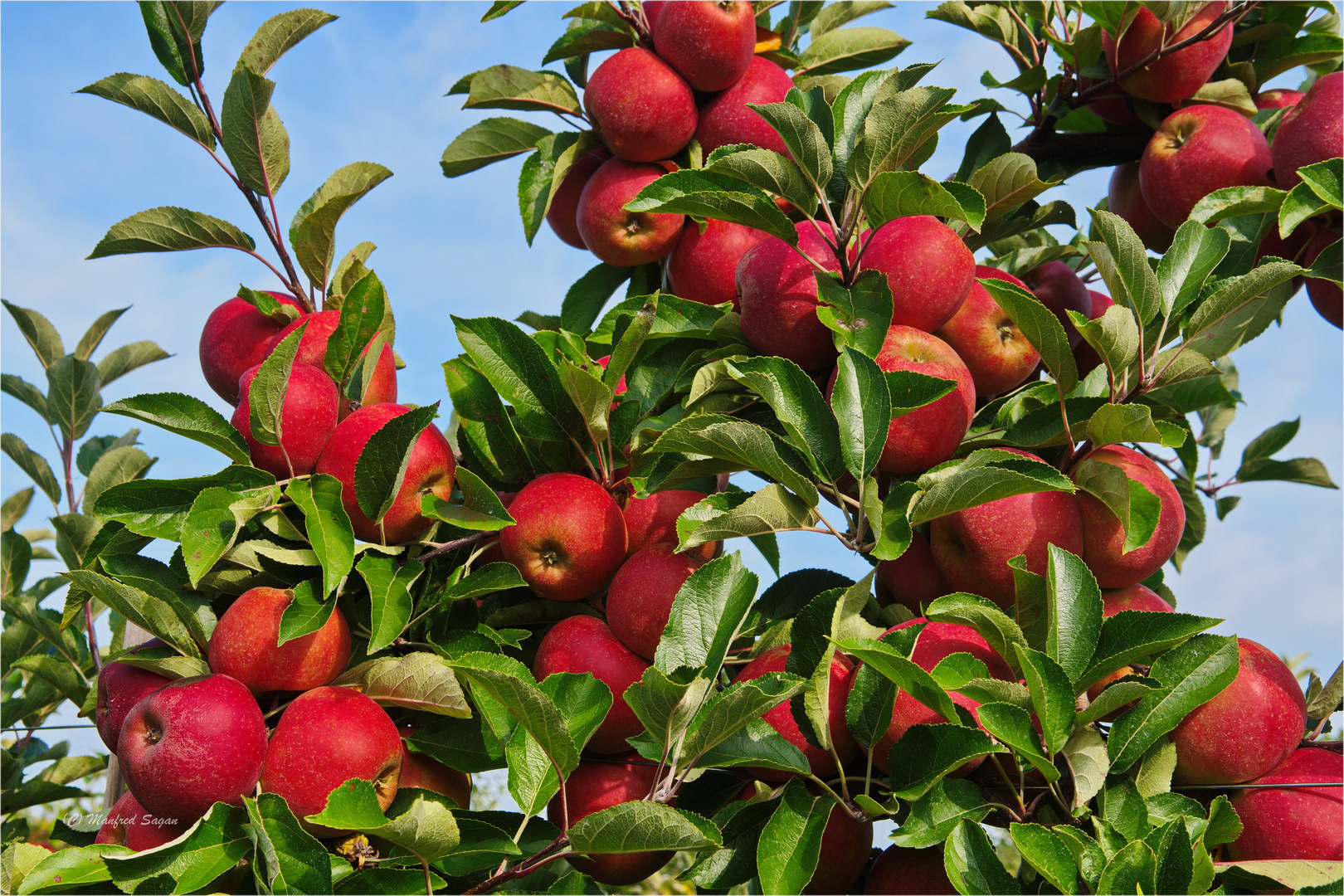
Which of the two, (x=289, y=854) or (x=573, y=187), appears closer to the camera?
(x=289, y=854)

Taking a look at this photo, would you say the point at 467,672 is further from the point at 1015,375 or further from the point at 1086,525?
the point at 1015,375

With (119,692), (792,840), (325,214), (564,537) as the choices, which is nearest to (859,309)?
(564,537)

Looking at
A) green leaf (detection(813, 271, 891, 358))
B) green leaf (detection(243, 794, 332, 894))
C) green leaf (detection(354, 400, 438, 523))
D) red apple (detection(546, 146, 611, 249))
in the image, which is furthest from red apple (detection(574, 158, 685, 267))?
green leaf (detection(243, 794, 332, 894))

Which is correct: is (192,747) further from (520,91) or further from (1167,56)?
(1167,56)

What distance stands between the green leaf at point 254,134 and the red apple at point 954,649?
1.60 m

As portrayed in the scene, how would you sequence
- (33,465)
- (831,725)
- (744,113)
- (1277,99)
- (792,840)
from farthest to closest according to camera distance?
(33,465)
(1277,99)
(744,113)
(831,725)
(792,840)

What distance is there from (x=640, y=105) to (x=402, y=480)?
1.01 m

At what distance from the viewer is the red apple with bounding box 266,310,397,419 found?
185 cm

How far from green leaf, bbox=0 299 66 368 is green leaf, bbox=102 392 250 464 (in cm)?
157

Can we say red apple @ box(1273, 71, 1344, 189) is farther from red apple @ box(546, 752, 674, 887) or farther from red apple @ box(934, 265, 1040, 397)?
red apple @ box(546, 752, 674, 887)

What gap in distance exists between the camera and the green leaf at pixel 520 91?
2.23 m

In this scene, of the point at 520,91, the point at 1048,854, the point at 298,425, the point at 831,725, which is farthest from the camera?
the point at 520,91

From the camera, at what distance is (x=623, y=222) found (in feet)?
6.97

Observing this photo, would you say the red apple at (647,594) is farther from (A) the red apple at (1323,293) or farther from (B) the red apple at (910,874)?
(A) the red apple at (1323,293)
